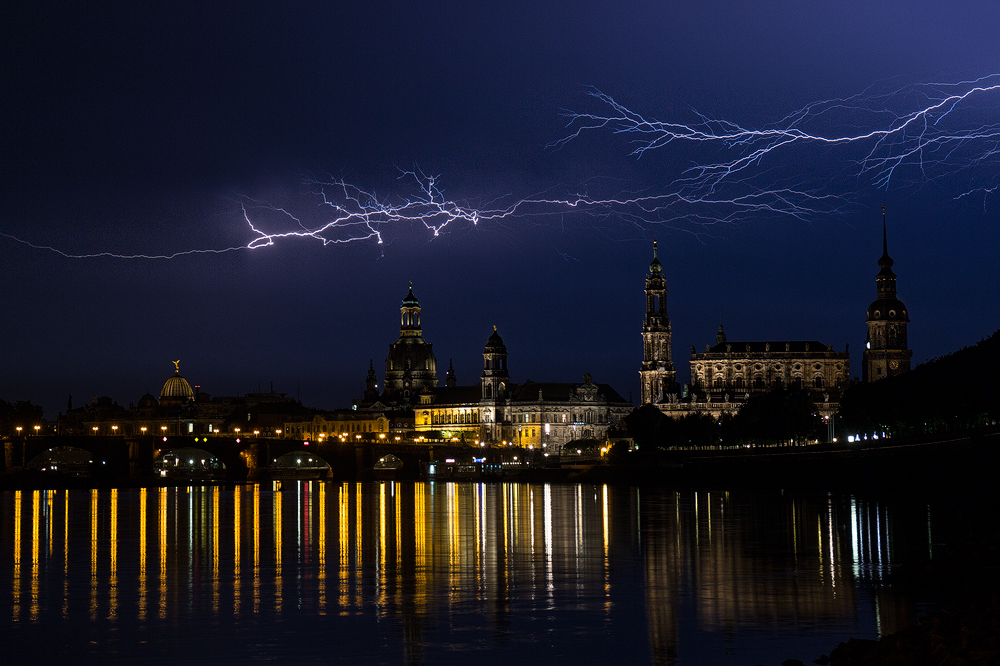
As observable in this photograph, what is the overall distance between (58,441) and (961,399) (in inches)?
4256

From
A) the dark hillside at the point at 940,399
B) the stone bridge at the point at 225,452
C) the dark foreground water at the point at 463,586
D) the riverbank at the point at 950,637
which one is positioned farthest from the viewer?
the stone bridge at the point at 225,452

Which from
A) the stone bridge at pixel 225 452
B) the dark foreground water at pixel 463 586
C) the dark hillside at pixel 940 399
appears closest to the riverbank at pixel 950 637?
the dark foreground water at pixel 463 586

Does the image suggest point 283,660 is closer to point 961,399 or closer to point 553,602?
point 553,602

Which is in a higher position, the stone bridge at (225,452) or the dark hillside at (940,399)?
the dark hillside at (940,399)

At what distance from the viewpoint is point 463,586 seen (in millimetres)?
39281

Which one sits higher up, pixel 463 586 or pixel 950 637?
pixel 950 637

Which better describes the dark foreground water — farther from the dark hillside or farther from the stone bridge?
the stone bridge

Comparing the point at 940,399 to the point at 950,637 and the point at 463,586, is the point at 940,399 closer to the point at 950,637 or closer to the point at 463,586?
the point at 463,586

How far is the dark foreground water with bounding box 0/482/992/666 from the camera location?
2864cm

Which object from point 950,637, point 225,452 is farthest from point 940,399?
point 225,452

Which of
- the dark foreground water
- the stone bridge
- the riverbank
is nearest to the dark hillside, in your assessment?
the dark foreground water

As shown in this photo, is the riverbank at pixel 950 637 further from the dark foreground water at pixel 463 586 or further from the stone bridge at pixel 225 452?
the stone bridge at pixel 225 452

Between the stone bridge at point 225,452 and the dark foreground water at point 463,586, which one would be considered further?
the stone bridge at point 225,452

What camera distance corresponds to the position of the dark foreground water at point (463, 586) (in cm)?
2864
